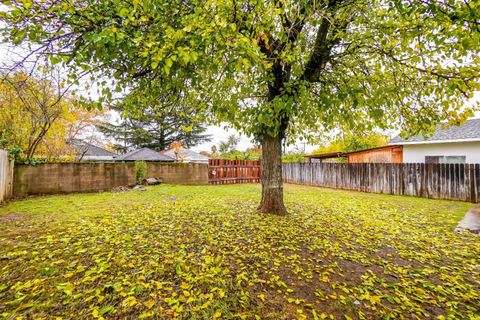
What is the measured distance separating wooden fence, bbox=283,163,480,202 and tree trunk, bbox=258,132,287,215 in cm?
703

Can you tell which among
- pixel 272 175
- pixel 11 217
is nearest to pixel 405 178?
pixel 272 175

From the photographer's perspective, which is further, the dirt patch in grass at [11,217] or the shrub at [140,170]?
the shrub at [140,170]

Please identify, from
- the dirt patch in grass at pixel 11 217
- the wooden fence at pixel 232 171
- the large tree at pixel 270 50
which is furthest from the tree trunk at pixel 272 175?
the wooden fence at pixel 232 171

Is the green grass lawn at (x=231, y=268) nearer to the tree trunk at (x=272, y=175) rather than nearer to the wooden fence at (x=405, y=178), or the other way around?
the tree trunk at (x=272, y=175)

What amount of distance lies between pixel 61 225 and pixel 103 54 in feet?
11.1

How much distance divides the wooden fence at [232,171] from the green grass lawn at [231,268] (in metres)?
7.41

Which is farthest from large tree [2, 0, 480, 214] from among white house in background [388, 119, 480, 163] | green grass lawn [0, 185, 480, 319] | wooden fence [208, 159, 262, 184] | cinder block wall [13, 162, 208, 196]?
white house in background [388, 119, 480, 163]

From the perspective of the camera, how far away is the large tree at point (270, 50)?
2354 millimetres

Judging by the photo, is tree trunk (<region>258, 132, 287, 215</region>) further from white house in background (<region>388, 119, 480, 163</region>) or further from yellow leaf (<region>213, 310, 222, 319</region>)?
white house in background (<region>388, 119, 480, 163</region>)

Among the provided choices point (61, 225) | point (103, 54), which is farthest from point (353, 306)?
point (61, 225)

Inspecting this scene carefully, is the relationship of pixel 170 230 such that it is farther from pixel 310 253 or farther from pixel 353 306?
pixel 353 306

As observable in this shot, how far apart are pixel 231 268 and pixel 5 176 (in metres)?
7.77

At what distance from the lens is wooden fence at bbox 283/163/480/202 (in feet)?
24.9

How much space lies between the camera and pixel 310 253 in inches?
128
